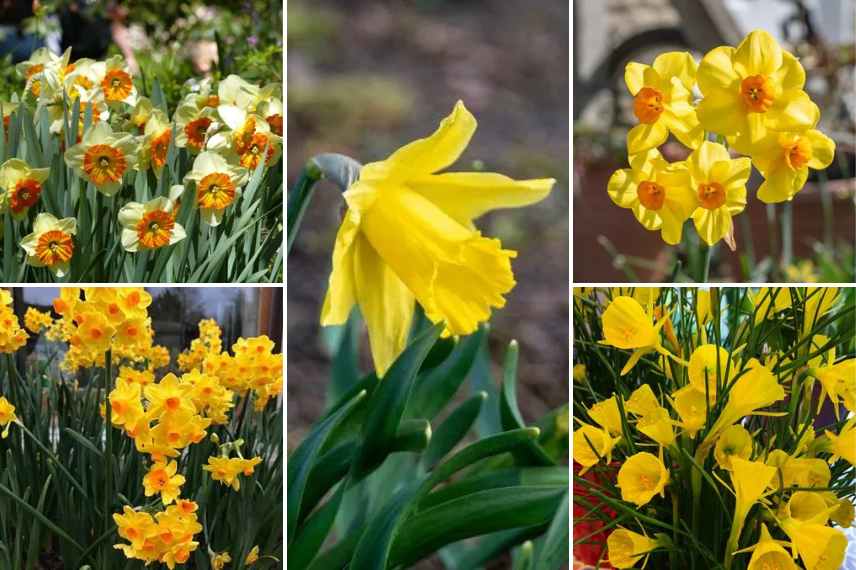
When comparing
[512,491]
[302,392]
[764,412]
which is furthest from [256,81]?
[302,392]

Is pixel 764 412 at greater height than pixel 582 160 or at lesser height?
lesser

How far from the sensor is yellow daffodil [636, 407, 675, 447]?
Result: 104 centimetres

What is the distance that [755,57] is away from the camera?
3.23 feet

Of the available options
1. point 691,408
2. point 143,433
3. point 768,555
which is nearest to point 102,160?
point 143,433

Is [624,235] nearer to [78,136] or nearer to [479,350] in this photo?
[479,350]

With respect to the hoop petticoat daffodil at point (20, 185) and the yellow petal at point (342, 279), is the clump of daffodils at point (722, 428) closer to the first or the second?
the yellow petal at point (342, 279)

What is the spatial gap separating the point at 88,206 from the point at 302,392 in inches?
36.1

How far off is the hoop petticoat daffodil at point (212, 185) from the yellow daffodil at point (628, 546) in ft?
1.75

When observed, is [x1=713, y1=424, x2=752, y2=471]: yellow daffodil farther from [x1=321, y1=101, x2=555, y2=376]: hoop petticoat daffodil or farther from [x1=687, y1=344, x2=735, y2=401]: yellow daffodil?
[x1=321, y1=101, x2=555, y2=376]: hoop petticoat daffodil

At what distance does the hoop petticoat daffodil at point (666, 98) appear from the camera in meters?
0.99

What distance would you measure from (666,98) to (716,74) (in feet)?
0.17

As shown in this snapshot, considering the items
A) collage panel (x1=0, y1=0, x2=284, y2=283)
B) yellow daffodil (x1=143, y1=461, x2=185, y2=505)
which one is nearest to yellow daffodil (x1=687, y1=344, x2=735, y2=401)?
collage panel (x1=0, y1=0, x2=284, y2=283)

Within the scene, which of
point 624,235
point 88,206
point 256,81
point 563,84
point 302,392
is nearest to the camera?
point 88,206

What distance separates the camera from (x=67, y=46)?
114 centimetres
